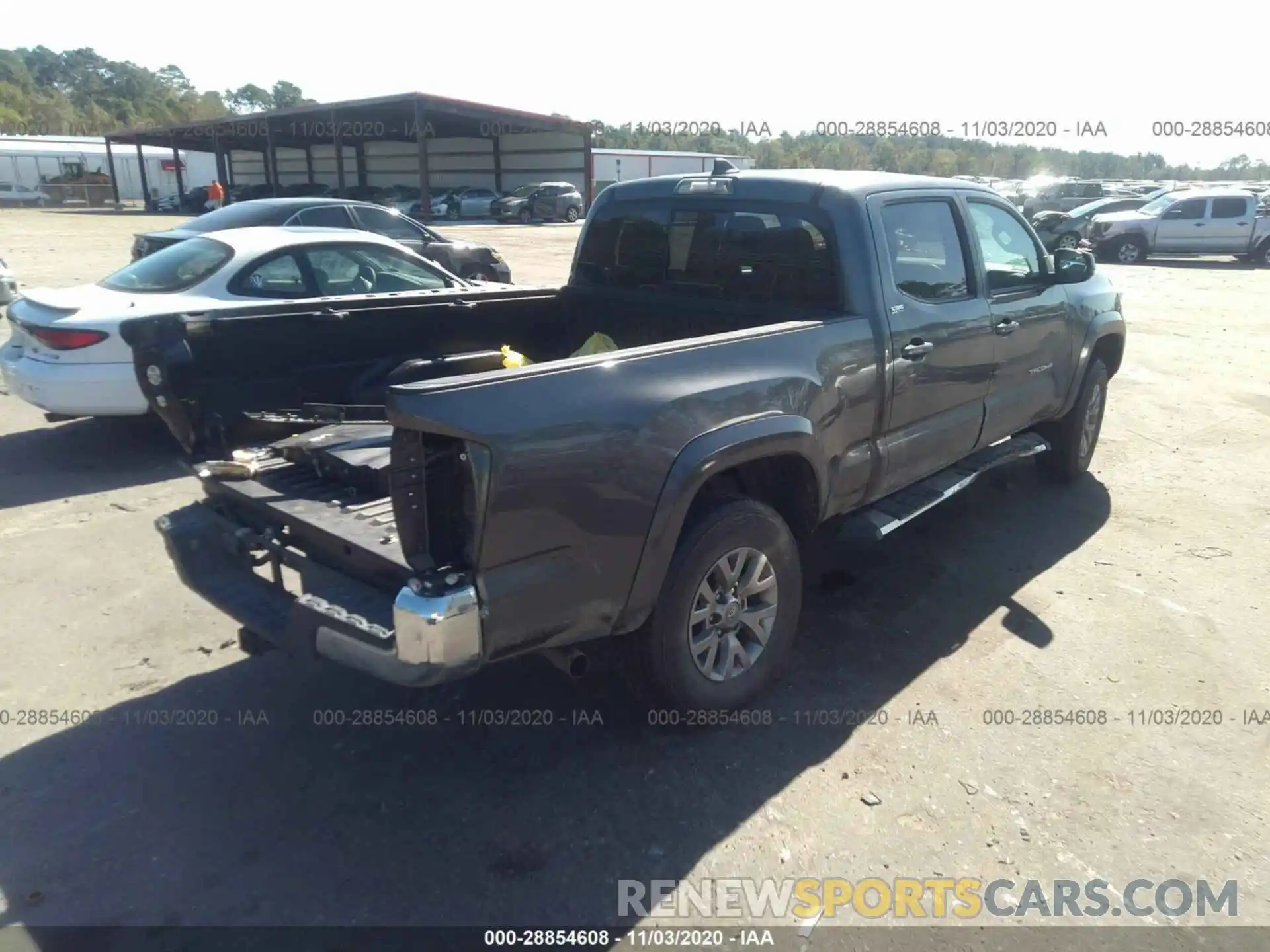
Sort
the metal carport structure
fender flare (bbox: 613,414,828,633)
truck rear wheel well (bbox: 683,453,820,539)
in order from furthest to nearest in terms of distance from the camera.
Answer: the metal carport structure < truck rear wheel well (bbox: 683,453,820,539) < fender flare (bbox: 613,414,828,633)

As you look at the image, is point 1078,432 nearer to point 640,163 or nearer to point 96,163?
point 640,163

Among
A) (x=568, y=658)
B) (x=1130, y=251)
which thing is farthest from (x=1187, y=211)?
(x=568, y=658)

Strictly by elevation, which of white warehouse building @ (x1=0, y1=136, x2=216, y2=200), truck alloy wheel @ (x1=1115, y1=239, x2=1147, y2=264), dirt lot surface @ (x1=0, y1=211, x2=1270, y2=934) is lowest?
dirt lot surface @ (x1=0, y1=211, x2=1270, y2=934)

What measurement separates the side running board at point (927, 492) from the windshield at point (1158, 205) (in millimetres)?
22140

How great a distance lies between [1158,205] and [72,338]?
25634mm

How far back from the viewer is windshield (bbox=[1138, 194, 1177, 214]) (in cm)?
2370

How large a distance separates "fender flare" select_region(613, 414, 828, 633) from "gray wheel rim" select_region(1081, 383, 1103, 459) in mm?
3848

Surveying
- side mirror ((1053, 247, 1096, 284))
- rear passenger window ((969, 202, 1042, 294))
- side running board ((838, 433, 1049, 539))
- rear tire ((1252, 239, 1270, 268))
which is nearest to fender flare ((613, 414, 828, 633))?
side running board ((838, 433, 1049, 539))

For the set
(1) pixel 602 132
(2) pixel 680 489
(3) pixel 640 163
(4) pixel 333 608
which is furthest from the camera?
(1) pixel 602 132

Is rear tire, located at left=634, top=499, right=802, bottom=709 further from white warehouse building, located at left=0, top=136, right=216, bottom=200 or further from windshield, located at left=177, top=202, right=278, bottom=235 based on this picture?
white warehouse building, located at left=0, top=136, right=216, bottom=200

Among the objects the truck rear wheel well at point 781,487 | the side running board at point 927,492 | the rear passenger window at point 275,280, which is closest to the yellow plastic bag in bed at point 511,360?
the truck rear wheel well at point 781,487

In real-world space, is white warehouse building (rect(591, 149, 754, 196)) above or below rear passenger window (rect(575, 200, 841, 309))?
above

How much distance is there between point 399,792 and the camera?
3242mm

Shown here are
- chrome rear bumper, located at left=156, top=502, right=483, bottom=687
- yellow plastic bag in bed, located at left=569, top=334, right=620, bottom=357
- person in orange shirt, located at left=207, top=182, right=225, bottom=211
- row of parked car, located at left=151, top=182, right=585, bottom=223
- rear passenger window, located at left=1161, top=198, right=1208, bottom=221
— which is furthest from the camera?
row of parked car, located at left=151, top=182, right=585, bottom=223
